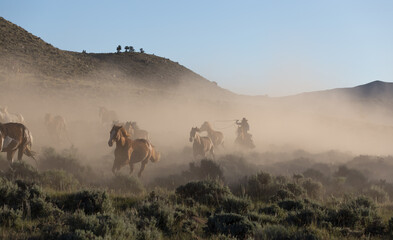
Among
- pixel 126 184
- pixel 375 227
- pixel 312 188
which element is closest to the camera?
pixel 375 227

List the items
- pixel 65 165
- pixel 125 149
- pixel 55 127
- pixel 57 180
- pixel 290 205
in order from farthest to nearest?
pixel 55 127 → pixel 65 165 → pixel 125 149 → pixel 57 180 → pixel 290 205

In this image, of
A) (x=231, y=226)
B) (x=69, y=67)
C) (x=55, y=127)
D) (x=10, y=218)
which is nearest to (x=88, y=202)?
(x=10, y=218)

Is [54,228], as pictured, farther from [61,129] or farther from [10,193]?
[61,129]

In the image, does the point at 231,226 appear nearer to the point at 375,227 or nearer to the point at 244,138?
the point at 375,227

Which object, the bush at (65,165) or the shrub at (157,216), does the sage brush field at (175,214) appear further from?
the bush at (65,165)

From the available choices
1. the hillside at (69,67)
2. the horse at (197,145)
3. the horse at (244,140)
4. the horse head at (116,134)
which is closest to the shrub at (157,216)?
the horse head at (116,134)

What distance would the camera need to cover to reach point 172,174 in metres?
16.4

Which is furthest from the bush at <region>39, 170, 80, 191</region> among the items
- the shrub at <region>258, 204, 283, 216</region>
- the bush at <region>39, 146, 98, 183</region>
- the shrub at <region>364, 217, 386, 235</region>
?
the shrub at <region>364, 217, 386, 235</region>

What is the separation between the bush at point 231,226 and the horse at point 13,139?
8.51 metres

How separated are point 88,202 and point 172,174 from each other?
8996mm

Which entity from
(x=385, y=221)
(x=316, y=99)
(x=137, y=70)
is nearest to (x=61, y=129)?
(x=385, y=221)

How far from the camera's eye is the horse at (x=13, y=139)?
39.5ft

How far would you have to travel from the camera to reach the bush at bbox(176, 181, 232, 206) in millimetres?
9203

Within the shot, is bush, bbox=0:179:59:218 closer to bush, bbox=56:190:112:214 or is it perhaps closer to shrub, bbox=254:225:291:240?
bush, bbox=56:190:112:214
